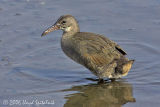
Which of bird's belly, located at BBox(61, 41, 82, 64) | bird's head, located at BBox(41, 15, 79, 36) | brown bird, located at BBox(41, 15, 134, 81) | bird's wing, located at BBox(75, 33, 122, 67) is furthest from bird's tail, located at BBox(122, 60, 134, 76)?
bird's head, located at BBox(41, 15, 79, 36)

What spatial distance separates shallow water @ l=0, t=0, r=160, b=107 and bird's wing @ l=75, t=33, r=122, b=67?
0.40 metres

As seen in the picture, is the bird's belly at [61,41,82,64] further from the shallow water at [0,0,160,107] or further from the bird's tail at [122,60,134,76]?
the bird's tail at [122,60,134,76]

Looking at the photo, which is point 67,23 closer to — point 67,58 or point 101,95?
point 67,58

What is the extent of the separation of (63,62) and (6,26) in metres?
2.01

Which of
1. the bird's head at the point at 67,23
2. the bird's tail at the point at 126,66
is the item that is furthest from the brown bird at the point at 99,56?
the bird's head at the point at 67,23

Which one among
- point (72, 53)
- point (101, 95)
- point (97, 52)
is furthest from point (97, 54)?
point (101, 95)

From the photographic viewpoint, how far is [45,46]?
29.0 feet

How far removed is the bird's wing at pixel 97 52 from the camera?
Result: 24.4 ft

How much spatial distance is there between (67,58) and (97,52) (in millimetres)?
1177

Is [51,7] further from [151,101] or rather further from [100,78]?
[151,101]

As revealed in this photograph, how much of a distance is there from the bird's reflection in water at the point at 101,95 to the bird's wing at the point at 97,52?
1.40ft

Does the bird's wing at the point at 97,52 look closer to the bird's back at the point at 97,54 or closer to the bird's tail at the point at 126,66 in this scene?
the bird's back at the point at 97,54

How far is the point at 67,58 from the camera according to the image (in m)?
8.49

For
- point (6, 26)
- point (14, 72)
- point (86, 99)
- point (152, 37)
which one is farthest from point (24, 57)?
point (152, 37)
